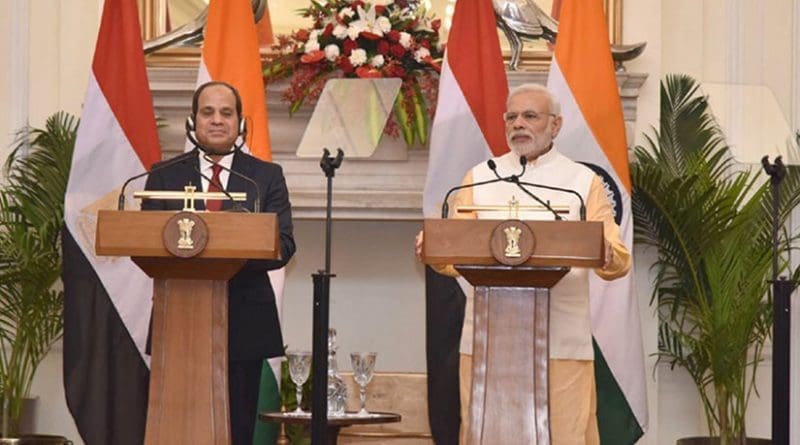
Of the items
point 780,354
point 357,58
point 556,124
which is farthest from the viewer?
point 357,58

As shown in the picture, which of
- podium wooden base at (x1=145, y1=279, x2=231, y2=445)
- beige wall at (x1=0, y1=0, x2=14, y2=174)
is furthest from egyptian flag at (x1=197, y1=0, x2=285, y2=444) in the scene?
podium wooden base at (x1=145, y1=279, x2=231, y2=445)

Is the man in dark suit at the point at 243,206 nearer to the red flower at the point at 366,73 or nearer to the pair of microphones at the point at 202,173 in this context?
the pair of microphones at the point at 202,173

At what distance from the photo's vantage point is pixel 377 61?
21.4 ft

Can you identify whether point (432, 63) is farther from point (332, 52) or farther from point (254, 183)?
point (254, 183)

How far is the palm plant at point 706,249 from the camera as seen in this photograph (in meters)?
6.33

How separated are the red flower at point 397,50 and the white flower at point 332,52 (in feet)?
0.84

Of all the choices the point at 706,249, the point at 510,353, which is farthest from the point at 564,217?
the point at 706,249

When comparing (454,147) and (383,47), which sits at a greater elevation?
(383,47)

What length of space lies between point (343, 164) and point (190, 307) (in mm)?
2662

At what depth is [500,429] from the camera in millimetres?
4258

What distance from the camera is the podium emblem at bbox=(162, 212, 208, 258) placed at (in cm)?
409

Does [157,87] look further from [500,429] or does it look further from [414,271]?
[500,429]

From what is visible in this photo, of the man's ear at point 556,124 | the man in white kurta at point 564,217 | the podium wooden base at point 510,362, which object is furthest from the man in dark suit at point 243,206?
the man's ear at point 556,124

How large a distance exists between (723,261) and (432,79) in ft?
5.20
